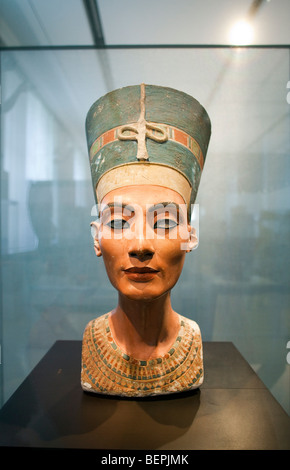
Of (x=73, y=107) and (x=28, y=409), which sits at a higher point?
(x=73, y=107)

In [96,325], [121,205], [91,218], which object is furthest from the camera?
[91,218]

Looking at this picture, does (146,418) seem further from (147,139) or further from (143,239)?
(147,139)

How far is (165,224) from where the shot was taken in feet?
5.74

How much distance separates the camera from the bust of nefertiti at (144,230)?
1710 mm

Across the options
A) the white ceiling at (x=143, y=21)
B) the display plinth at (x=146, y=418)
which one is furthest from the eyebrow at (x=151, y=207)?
the white ceiling at (x=143, y=21)

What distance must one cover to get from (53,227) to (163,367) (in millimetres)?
1619

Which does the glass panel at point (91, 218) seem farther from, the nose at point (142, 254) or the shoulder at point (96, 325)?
the nose at point (142, 254)

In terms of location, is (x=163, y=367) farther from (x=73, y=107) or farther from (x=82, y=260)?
(x=73, y=107)

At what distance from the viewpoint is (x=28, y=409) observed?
6.10ft

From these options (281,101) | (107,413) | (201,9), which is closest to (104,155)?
(201,9)

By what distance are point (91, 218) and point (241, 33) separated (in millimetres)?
1828

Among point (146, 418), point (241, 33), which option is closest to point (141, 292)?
point (146, 418)

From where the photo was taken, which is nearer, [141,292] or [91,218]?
[141,292]

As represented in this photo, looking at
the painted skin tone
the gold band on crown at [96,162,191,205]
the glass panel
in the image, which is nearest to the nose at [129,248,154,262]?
the painted skin tone
